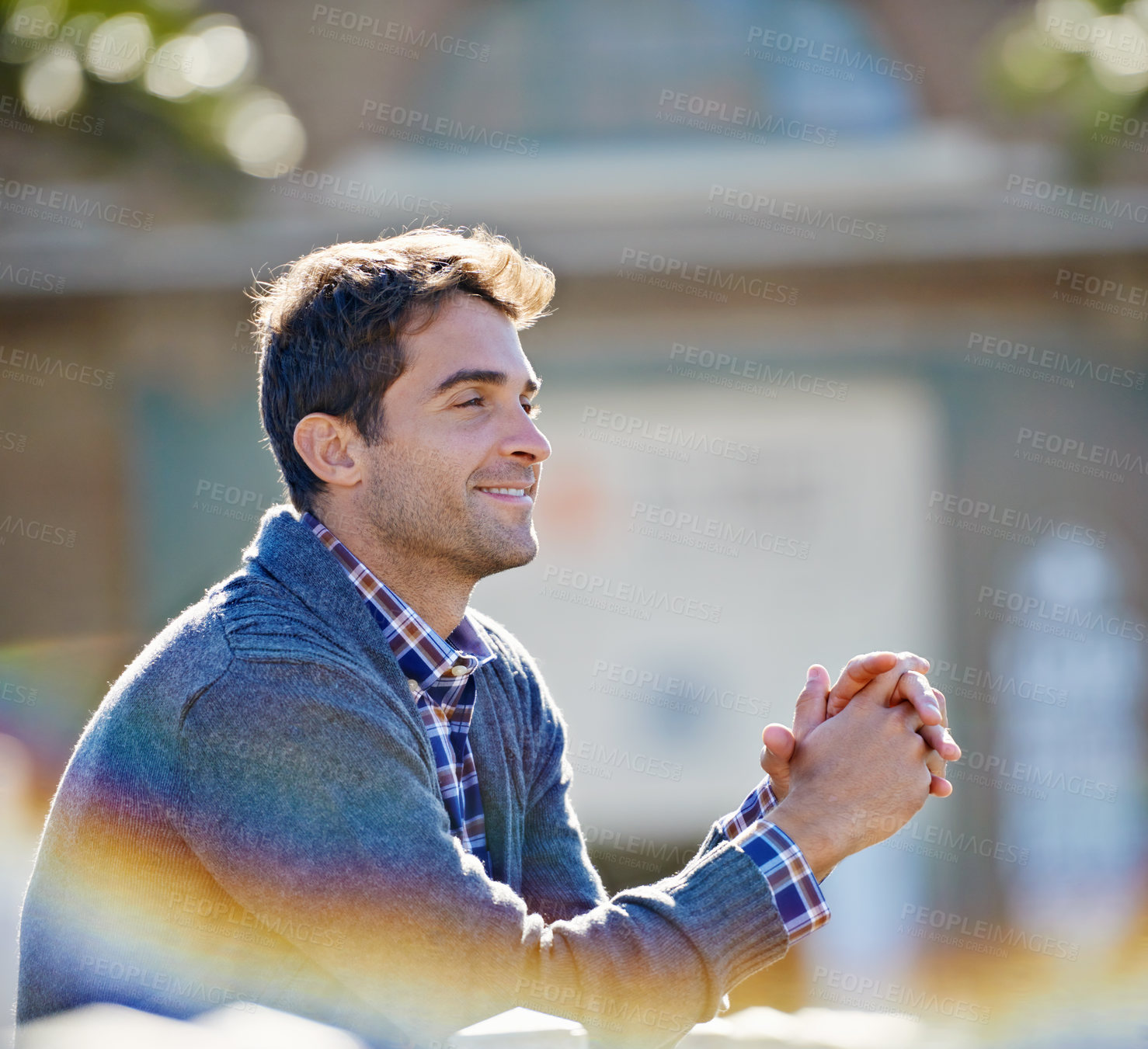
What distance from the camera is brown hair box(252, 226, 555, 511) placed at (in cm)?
254

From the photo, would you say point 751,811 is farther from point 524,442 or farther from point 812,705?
point 524,442

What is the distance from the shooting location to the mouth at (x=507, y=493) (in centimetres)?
253

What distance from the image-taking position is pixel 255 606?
2.11 metres

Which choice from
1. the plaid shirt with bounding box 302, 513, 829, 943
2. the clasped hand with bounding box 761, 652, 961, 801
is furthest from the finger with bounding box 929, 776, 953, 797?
the plaid shirt with bounding box 302, 513, 829, 943

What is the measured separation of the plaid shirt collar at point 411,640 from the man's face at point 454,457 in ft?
0.32

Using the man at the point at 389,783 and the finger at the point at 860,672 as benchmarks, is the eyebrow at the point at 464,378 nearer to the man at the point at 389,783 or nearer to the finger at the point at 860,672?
the man at the point at 389,783

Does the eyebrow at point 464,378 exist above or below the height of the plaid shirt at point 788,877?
above

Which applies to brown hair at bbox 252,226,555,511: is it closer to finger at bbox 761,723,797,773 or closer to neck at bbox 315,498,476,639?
neck at bbox 315,498,476,639

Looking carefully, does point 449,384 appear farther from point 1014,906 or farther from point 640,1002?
point 1014,906

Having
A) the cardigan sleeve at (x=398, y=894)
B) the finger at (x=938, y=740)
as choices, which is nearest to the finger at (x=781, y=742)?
the finger at (x=938, y=740)

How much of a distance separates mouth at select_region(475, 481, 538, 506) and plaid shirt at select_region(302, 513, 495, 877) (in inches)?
11.2

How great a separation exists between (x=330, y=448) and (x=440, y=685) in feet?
1.78

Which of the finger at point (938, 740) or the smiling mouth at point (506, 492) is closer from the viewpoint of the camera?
the finger at point (938, 740)

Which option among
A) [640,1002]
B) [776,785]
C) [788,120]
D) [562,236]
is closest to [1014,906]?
[562,236]
